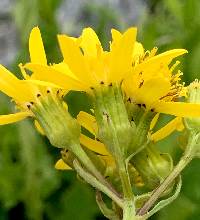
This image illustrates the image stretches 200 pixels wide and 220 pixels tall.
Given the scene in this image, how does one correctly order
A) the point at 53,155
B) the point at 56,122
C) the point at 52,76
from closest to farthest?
the point at 52,76 < the point at 56,122 < the point at 53,155

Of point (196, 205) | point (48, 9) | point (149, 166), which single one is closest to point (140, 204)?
point (149, 166)

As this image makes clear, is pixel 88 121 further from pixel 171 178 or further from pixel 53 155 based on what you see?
pixel 53 155

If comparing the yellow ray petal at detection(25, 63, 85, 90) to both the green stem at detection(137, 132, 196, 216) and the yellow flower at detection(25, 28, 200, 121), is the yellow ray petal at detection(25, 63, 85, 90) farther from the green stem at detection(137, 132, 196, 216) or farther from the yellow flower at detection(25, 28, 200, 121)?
the green stem at detection(137, 132, 196, 216)

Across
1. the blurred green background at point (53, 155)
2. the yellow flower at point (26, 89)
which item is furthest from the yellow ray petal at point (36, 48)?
the blurred green background at point (53, 155)

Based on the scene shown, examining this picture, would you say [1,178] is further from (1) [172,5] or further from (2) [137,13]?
(2) [137,13]

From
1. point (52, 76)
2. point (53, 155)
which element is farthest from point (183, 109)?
point (53, 155)

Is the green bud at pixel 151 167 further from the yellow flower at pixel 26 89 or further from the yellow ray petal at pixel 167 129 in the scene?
the yellow flower at pixel 26 89
